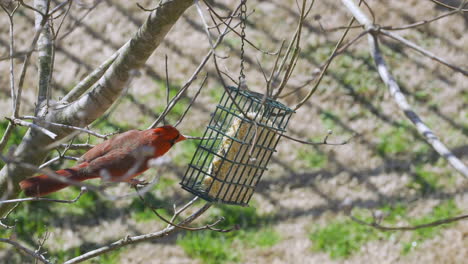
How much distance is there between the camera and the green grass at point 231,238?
17.4ft

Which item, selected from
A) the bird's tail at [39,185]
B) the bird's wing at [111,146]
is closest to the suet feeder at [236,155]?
the bird's wing at [111,146]

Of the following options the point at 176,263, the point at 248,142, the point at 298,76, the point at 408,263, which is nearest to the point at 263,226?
the point at 176,263

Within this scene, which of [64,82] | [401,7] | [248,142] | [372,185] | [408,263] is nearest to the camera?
[248,142]

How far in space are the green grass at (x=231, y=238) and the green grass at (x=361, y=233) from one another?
402mm

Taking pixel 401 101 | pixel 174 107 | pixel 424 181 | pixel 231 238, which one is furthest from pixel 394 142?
pixel 401 101

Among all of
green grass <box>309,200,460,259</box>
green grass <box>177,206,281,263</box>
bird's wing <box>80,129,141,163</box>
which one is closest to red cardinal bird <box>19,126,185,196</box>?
bird's wing <box>80,129,141,163</box>

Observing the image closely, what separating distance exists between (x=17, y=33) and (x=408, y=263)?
4544mm

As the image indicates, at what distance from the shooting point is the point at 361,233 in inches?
215

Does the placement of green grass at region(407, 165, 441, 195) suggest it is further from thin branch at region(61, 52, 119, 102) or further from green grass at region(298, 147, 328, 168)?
thin branch at region(61, 52, 119, 102)

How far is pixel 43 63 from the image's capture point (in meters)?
3.35

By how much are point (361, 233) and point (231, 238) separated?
3.70 ft

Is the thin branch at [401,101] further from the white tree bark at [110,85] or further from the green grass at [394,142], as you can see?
the green grass at [394,142]

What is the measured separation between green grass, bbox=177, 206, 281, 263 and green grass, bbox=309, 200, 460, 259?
0.40 meters

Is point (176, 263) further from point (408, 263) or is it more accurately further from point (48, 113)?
point (48, 113)
